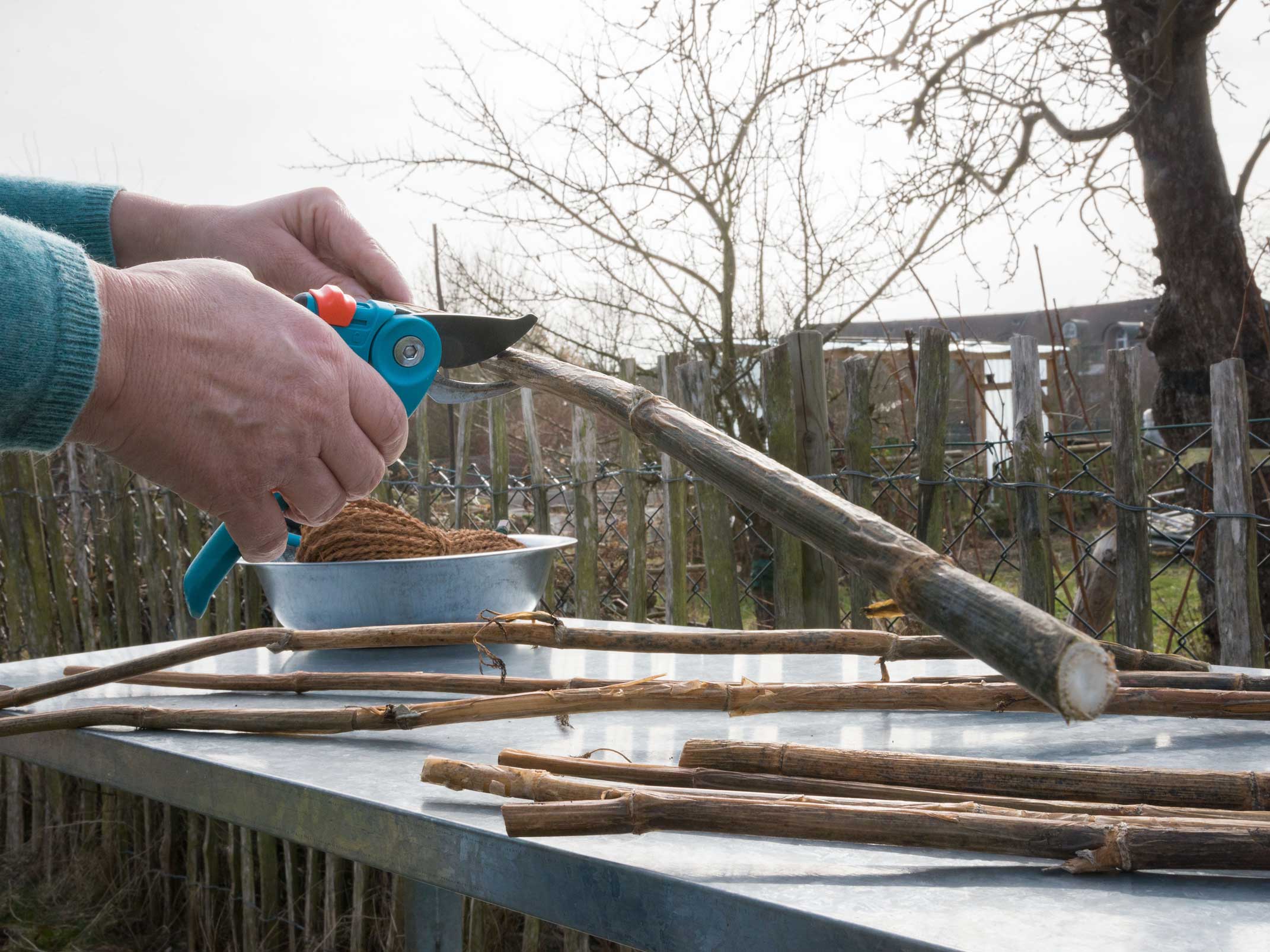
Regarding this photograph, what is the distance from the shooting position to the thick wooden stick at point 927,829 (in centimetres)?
76

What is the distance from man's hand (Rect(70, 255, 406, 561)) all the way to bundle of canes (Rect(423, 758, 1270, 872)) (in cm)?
44

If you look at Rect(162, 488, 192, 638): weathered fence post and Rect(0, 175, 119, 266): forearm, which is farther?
Rect(162, 488, 192, 638): weathered fence post

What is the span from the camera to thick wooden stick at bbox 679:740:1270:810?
0.87 m

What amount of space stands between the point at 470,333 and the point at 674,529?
1989 mm

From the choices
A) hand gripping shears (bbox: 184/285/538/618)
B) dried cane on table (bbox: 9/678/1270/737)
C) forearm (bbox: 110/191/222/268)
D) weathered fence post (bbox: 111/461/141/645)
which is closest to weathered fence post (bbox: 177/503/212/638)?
weathered fence post (bbox: 111/461/141/645)

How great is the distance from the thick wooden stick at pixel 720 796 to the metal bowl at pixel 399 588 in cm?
75

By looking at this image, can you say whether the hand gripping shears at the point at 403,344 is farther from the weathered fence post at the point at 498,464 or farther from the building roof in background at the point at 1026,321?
the building roof in background at the point at 1026,321

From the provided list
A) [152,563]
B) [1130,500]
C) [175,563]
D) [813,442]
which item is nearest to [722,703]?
[1130,500]

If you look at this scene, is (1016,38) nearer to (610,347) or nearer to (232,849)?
(610,347)

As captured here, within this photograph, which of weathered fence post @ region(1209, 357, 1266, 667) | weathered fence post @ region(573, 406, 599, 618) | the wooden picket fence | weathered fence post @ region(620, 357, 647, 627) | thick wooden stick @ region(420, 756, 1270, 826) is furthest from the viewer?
weathered fence post @ region(573, 406, 599, 618)

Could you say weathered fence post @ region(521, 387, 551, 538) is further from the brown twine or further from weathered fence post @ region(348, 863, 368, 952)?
the brown twine

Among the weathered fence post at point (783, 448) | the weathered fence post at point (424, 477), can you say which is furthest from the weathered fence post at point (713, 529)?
the weathered fence post at point (424, 477)

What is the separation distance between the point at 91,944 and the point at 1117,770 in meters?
3.86

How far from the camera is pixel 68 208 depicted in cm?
162
